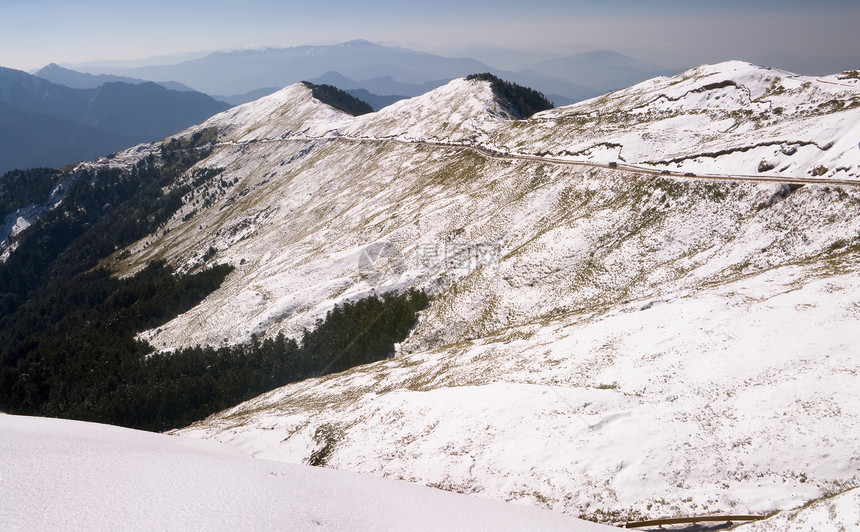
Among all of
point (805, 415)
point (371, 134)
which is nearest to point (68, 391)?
point (805, 415)

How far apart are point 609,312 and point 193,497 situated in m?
38.2

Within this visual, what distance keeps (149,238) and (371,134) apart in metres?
121

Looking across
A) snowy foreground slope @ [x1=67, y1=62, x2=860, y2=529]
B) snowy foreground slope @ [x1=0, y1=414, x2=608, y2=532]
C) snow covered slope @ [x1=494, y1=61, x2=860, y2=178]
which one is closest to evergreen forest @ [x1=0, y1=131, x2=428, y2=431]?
snowy foreground slope @ [x1=67, y1=62, x2=860, y2=529]

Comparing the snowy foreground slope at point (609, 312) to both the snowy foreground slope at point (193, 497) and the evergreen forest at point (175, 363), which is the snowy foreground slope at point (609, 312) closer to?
the evergreen forest at point (175, 363)

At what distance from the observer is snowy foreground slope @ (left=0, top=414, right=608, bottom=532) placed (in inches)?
561

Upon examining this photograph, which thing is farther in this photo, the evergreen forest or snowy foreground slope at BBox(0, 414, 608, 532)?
the evergreen forest

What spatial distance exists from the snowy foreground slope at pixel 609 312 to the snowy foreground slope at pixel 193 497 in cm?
554

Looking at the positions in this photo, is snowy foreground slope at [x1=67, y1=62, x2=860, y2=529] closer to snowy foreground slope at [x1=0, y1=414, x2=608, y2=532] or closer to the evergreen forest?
the evergreen forest

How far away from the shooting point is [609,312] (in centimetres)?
4184

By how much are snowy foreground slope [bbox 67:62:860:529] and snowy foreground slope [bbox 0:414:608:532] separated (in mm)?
5540

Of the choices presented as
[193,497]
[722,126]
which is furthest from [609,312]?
[722,126]

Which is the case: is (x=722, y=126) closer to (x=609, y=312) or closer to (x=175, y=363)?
(x=609, y=312)

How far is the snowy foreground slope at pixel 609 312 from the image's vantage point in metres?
21.7

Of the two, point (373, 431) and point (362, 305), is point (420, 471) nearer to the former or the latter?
point (373, 431)
